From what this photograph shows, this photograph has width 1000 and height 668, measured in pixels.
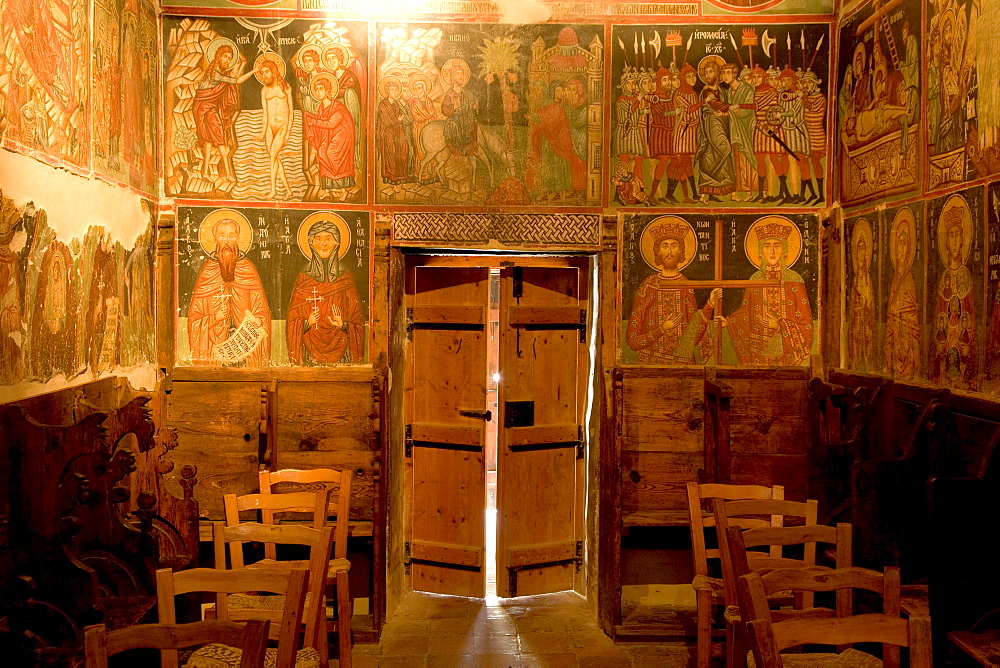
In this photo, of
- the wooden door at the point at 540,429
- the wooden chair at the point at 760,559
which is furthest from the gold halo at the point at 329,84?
the wooden chair at the point at 760,559

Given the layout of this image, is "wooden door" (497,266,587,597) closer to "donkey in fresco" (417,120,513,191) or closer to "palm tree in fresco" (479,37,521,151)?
"donkey in fresco" (417,120,513,191)

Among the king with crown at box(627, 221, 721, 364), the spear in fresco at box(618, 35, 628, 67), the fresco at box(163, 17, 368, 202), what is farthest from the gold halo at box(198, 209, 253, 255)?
the spear in fresco at box(618, 35, 628, 67)

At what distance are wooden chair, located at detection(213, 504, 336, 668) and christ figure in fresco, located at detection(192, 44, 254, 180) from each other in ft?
7.30

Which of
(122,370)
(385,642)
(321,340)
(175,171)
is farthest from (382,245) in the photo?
(385,642)

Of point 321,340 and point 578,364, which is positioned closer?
point 321,340

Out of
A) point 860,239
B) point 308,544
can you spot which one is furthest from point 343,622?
point 860,239

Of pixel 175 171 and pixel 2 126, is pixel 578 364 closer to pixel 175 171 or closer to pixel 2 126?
pixel 175 171

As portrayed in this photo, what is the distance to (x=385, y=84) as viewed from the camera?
519 cm

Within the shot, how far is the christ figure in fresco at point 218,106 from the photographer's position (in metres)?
5.10

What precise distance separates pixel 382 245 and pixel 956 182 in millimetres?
3209

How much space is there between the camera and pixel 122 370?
4543 millimetres

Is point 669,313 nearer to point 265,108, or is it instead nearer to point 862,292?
point 862,292

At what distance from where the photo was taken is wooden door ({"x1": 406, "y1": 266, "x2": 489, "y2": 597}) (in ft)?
18.2

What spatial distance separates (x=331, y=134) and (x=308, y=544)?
275 centimetres
